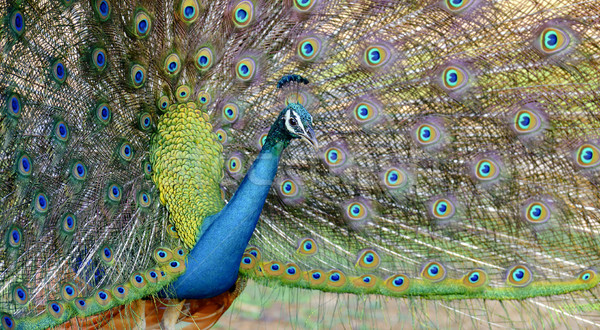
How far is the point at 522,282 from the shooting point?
7.70 feet

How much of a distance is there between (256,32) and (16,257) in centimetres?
107

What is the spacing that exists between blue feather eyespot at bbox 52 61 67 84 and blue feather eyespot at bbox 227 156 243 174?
2.20 feet

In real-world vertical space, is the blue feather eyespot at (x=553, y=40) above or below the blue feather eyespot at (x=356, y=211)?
above

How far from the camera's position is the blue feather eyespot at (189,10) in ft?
7.22

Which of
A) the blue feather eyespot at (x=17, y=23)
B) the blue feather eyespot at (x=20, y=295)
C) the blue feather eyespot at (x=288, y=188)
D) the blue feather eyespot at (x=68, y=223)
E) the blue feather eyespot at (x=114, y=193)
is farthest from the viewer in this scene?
the blue feather eyespot at (x=288, y=188)

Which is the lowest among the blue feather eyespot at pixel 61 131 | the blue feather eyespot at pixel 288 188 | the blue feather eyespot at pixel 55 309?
the blue feather eyespot at pixel 55 309

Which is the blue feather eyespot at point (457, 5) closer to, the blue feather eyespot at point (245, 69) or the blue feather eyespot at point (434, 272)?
the blue feather eyespot at point (245, 69)

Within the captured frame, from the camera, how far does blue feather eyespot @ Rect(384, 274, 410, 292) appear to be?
2.29m

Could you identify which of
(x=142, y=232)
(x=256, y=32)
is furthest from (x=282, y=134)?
(x=142, y=232)

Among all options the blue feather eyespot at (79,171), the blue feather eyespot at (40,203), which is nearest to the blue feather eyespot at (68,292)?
the blue feather eyespot at (40,203)

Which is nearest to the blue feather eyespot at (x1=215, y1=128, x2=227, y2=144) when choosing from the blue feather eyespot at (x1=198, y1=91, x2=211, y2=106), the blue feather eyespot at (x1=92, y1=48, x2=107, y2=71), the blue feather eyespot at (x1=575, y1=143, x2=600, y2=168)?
the blue feather eyespot at (x1=198, y1=91, x2=211, y2=106)

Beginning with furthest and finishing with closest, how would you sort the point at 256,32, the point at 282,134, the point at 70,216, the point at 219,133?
1. the point at 219,133
2. the point at 256,32
3. the point at 70,216
4. the point at 282,134

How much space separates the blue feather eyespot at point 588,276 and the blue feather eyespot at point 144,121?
1.66 metres

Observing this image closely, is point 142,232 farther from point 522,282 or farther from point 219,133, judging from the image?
point 522,282
